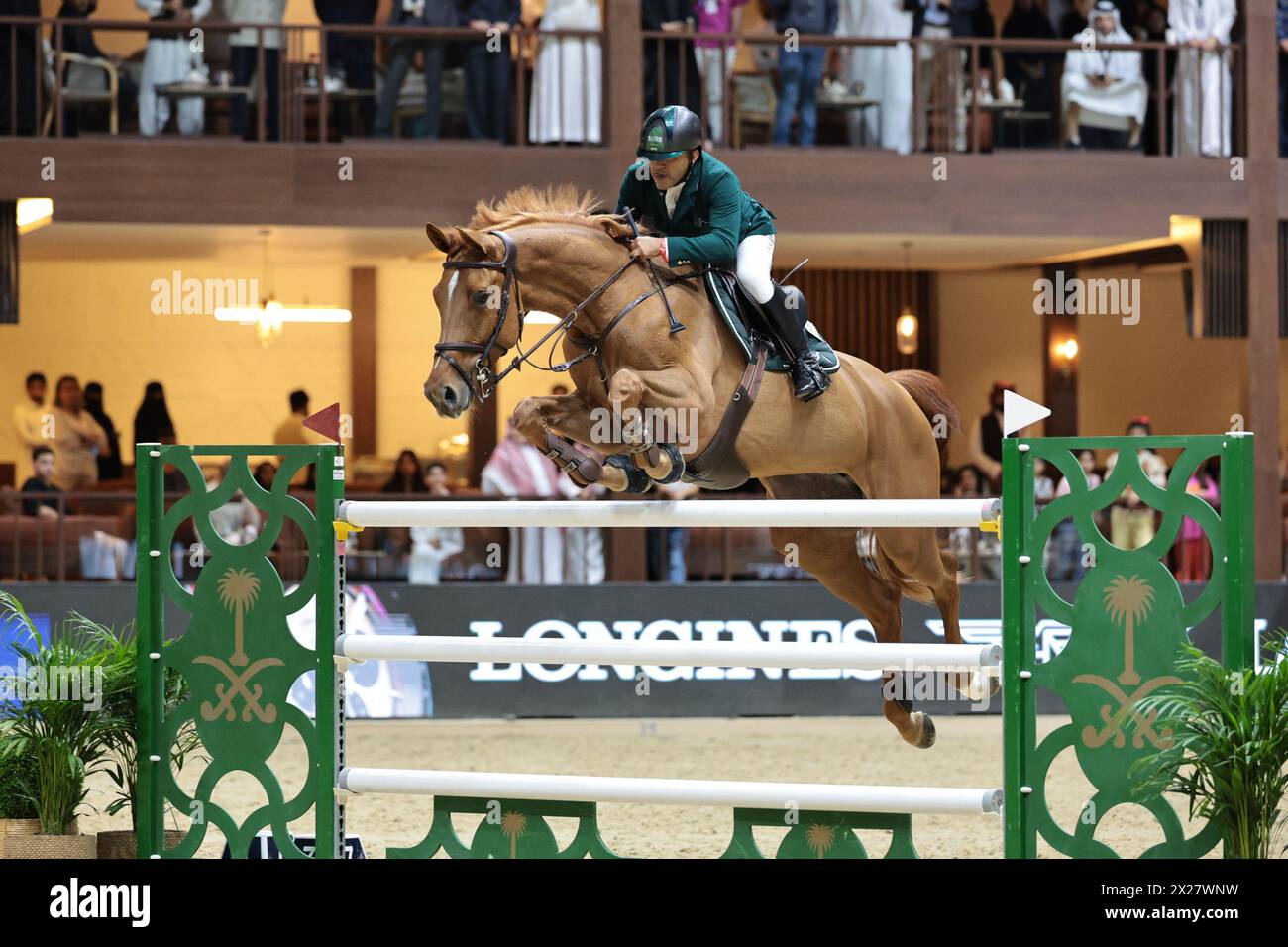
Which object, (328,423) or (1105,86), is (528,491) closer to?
(1105,86)

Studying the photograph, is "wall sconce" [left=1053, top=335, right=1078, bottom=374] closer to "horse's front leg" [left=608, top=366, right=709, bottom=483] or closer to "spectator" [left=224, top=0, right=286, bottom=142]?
"spectator" [left=224, top=0, right=286, bottom=142]

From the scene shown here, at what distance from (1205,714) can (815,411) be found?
1788 millimetres

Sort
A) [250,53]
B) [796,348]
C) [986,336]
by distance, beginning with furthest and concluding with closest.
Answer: [986,336] → [250,53] → [796,348]

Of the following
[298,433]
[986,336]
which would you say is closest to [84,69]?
[298,433]

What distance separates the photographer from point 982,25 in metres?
12.7

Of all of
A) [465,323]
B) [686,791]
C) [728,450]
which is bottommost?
[686,791]

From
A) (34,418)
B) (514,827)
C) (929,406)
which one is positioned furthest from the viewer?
(34,418)

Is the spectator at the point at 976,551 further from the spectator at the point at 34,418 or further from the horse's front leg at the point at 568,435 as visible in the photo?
the spectator at the point at 34,418

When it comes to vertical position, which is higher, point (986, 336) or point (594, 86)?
point (594, 86)

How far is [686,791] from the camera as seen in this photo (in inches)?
180

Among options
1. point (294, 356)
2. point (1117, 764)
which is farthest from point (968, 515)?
point (294, 356)

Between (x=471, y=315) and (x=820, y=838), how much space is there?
72.8 inches

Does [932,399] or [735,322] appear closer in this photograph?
[735,322]
